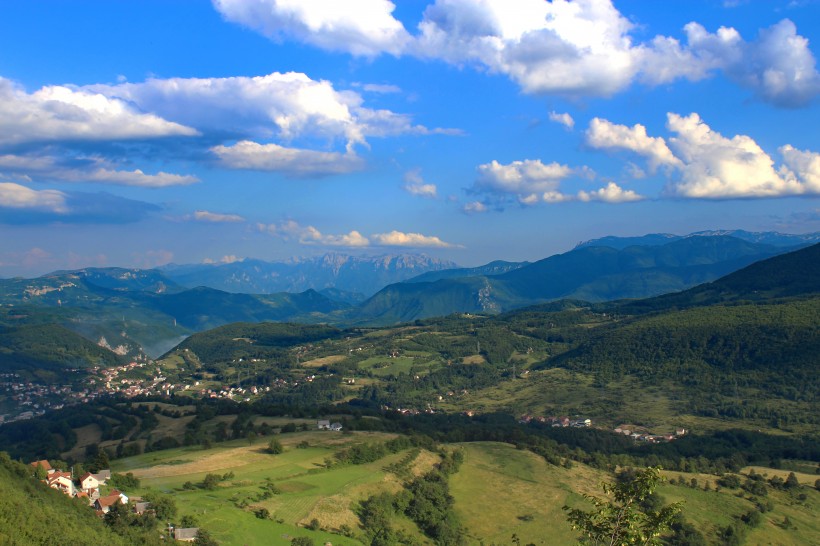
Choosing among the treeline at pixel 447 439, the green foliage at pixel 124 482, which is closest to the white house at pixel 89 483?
the green foliage at pixel 124 482

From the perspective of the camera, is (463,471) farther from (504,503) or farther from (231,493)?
(231,493)

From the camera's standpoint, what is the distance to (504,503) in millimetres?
80000

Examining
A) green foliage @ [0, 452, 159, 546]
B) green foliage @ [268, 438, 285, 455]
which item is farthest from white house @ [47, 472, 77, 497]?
green foliage @ [268, 438, 285, 455]

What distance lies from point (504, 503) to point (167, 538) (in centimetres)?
4218

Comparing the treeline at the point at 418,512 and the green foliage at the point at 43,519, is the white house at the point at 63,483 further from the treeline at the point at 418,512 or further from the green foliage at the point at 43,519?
the treeline at the point at 418,512

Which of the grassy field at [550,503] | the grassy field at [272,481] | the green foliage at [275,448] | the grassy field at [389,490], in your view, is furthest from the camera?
the green foliage at [275,448]

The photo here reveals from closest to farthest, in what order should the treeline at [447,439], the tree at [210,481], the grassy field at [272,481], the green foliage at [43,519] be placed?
the green foliage at [43,519] < the grassy field at [272,481] < the tree at [210,481] < the treeline at [447,439]

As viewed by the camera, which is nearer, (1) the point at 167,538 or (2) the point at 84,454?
(1) the point at 167,538

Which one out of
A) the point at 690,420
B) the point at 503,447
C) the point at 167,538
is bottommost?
the point at 690,420

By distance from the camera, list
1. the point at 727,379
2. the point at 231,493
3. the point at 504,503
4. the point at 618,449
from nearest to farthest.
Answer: the point at 231,493 → the point at 504,503 → the point at 618,449 → the point at 727,379

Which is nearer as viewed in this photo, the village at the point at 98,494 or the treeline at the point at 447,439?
the village at the point at 98,494

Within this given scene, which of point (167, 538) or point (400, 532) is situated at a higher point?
point (167, 538)

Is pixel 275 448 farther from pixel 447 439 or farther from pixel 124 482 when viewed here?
pixel 447 439

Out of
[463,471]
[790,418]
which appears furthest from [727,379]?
[463,471]
